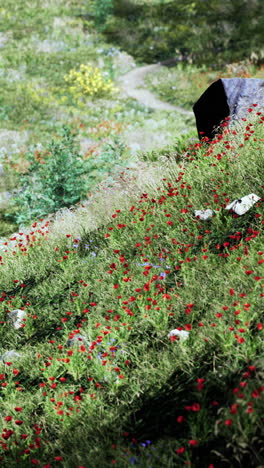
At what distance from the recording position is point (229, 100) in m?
7.54

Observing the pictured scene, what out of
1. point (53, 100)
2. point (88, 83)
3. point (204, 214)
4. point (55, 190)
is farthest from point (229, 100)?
point (88, 83)

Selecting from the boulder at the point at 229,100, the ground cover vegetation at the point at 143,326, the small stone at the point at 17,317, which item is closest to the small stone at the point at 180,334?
the ground cover vegetation at the point at 143,326

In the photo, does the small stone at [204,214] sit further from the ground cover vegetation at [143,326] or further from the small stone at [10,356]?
the small stone at [10,356]

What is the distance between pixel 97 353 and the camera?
129 inches

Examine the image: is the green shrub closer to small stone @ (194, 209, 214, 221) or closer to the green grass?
small stone @ (194, 209, 214, 221)

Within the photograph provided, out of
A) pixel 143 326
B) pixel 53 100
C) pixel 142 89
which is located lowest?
pixel 142 89

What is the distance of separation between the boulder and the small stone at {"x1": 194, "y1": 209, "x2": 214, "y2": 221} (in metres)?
2.90

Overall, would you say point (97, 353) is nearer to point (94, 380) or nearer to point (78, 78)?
point (94, 380)

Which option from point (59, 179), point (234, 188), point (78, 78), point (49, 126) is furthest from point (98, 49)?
point (234, 188)

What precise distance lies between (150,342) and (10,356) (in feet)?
4.37

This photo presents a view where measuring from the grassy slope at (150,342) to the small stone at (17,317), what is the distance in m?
0.07

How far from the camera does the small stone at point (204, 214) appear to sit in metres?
4.43

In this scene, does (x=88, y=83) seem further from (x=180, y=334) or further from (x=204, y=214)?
(x=180, y=334)

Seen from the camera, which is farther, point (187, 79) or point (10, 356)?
point (187, 79)
